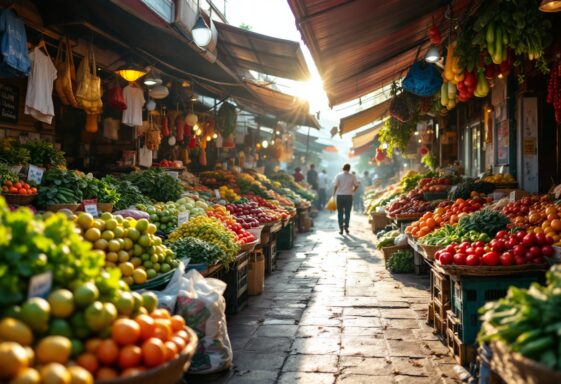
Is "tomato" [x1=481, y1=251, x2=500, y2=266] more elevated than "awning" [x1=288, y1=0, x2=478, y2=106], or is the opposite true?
"awning" [x1=288, y1=0, x2=478, y2=106]

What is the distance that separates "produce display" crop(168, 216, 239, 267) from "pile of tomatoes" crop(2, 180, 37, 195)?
1.51 meters

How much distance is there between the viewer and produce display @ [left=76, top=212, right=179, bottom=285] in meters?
3.88

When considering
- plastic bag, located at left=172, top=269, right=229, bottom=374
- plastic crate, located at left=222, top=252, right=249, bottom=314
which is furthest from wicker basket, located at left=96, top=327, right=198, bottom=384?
plastic crate, located at left=222, top=252, right=249, bottom=314

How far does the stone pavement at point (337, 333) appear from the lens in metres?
4.30

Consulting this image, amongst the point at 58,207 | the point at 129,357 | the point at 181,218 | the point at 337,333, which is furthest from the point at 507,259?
the point at 58,207

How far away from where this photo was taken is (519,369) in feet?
7.72

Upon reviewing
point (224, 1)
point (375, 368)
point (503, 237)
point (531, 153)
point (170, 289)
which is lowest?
point (375, 368)

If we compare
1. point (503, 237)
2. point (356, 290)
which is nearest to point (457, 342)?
point (503, 237)

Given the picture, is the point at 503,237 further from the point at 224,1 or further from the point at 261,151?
the point at 261,151

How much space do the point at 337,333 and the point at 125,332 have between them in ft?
11.3

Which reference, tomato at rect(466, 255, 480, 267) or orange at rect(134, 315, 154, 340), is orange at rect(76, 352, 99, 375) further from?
tomato at rect(466, 255, 480, 267)

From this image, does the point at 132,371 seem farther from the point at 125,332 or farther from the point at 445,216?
the point at 445,216

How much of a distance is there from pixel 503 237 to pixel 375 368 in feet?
6.11

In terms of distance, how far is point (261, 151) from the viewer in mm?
22484
